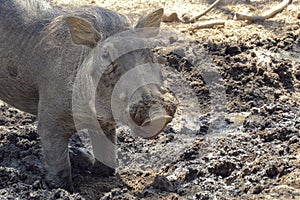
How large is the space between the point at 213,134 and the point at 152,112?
1685 millimetres

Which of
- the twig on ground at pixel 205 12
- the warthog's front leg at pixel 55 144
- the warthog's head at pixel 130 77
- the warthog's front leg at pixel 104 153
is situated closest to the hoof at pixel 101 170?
the warthog's front leg at pixel 104 153

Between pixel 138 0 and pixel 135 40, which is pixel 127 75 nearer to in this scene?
pixel 135 40

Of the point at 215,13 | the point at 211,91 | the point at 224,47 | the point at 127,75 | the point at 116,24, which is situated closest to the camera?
the point at 127,75

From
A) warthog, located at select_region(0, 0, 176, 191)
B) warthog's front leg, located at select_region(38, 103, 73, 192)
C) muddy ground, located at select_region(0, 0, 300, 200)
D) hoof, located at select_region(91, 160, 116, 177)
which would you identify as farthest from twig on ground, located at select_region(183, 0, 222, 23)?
warthog's front leg, located at select_region(38, 103, 73, 192)

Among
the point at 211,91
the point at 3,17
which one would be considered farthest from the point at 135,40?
the point at 211,91

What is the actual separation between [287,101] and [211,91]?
0.55 meters

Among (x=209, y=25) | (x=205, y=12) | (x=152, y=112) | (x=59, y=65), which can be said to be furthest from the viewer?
(x=205, y=12)

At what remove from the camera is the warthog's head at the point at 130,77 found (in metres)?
2.75

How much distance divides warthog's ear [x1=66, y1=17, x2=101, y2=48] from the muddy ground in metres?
0.35

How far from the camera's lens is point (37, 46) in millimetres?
3592

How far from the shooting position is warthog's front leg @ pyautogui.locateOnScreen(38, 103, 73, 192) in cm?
346

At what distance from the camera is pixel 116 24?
3320 mm

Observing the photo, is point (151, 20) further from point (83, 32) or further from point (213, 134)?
point (213, 134)

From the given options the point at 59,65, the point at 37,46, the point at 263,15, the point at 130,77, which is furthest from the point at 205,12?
the point at 130,77
